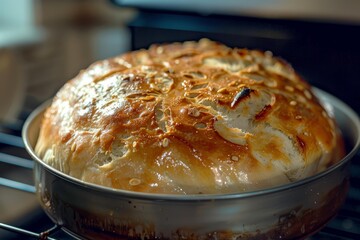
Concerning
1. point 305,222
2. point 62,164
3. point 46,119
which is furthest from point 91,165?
point 305,222

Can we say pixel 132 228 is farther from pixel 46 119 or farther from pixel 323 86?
pixel 323 86

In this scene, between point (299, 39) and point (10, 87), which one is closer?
point (299, 39)

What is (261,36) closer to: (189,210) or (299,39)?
(299,39)

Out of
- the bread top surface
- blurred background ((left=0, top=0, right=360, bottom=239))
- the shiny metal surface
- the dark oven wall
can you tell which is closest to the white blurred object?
blurred background ((left=0, top=0, right=360, bottom=239))

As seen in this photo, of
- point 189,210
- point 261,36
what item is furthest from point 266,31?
point 189,210

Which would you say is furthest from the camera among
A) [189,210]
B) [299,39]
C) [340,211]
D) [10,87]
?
[10,87]

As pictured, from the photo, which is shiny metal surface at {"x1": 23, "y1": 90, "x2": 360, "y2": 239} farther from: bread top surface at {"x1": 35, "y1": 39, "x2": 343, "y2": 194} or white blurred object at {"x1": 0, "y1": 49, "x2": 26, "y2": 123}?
white blurred object at {"x1": 0, "y1": 49, "x2": 26, "y2": 123}

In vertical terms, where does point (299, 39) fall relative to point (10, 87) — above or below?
above
